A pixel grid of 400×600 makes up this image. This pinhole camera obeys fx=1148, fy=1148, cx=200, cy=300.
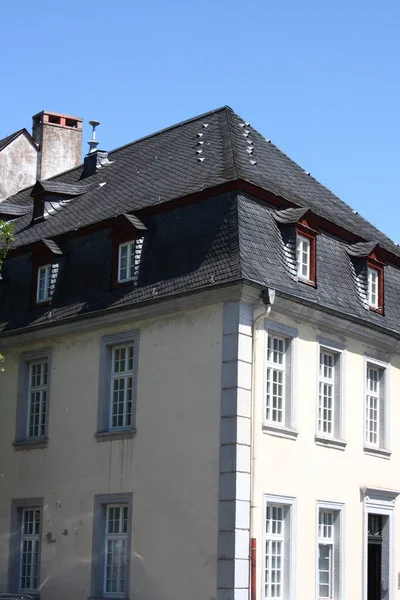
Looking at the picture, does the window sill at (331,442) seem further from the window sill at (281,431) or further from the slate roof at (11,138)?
the slate roof at (11,138)

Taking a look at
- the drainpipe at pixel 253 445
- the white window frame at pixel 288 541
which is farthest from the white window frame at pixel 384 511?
the drainpipe at pixel 253 445

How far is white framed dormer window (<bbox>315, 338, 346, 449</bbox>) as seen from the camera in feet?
74.5

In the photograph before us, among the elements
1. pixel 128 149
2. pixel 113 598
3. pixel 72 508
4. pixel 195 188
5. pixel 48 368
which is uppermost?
pixel 128 149

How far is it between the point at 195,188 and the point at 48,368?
16.8ft

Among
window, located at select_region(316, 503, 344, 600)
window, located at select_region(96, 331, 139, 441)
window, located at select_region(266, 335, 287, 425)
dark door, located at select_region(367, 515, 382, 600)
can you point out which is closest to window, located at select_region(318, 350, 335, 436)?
window, located at select_region(266, 335, 287, 425)

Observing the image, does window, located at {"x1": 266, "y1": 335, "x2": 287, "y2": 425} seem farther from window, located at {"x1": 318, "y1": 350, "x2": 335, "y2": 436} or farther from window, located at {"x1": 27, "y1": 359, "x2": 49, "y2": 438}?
window, located at {"x1": 27, "y1": 359, "x2": 49, "y2": 438}

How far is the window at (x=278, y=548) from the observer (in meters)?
20.8

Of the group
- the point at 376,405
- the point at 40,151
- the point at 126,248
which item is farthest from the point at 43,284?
the point at 40,151

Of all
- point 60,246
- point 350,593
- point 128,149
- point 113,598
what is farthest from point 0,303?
point 350,593

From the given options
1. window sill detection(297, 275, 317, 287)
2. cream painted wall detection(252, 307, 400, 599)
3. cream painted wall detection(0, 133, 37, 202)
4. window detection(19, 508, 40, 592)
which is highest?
cream painted wall detection(0, 133, 37, 202)

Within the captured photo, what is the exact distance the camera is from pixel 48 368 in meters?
24.6

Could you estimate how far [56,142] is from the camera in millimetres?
37062

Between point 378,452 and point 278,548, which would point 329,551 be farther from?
point 378,452

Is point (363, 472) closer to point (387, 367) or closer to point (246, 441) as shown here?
point (387, 367)
